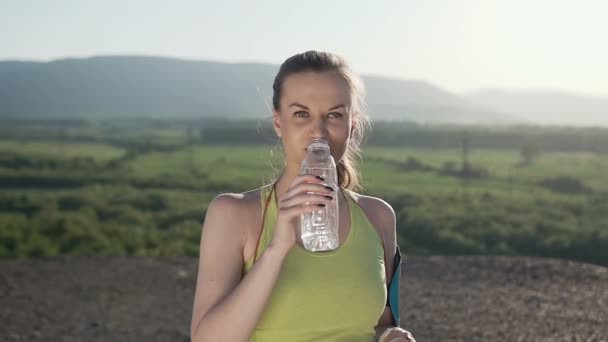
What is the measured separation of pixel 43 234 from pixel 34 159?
528 centimetres

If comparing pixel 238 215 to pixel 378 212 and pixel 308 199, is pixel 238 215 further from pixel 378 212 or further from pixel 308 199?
pixel 378 212

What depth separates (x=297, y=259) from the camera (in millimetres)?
2008

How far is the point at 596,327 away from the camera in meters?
6.27

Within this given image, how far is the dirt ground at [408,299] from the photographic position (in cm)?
627

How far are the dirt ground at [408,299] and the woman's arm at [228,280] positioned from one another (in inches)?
165

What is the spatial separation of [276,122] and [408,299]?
17.6ft

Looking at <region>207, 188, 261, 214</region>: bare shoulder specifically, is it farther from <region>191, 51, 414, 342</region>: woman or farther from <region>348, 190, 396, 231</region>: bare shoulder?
<region>348, 190, 396, 231</region>: bare shoulder

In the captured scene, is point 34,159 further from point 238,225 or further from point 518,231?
point 238,225

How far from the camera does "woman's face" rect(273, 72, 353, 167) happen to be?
201 cm

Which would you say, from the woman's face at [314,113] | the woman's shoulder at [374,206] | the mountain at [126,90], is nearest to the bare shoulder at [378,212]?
the woman's shoulder at [374,206]

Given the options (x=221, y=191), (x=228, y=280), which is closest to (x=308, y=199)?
(x=228, y=280)

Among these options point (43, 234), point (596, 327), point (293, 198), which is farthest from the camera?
point (43, 234)

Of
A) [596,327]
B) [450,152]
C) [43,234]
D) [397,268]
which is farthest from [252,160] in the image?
[397,268]

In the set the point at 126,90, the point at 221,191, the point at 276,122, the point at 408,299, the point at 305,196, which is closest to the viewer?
the point at 305,196
